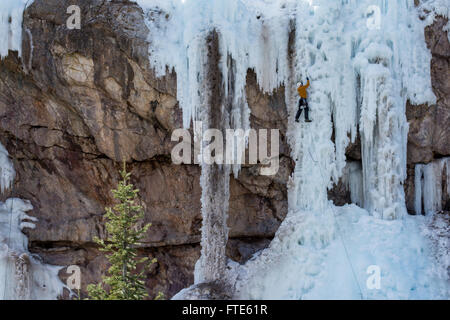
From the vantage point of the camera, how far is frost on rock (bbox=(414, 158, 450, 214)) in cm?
1159

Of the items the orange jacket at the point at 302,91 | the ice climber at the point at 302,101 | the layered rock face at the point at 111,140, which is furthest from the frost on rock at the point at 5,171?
the orange jacket at the point at 302,91

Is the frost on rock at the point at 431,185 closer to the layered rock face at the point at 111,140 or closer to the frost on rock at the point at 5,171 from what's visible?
the layered rock face at the point at 111,140

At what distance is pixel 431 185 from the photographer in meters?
11.7

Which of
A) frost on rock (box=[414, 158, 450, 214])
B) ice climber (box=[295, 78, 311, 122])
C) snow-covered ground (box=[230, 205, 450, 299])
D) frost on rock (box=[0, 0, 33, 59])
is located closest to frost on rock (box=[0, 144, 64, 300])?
frost on rock (box=[0, 0, 33, 59])

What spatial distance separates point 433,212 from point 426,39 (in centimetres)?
431

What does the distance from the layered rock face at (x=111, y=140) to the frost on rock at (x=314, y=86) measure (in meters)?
0.41

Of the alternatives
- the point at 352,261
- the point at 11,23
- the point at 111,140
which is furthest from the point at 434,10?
the point at 11,23

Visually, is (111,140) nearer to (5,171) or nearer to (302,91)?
(5,171)

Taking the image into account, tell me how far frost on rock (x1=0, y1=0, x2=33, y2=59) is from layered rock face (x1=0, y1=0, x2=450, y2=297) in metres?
0.20

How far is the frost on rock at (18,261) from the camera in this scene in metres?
11.9

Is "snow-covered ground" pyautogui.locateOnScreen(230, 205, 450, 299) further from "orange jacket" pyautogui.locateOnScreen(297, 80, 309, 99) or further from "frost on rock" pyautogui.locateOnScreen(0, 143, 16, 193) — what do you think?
"frost on rock" pyautogui.locateOnScreen(0, 143, 16, 193)

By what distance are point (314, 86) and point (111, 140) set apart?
544 cm

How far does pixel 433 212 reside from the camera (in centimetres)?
1149

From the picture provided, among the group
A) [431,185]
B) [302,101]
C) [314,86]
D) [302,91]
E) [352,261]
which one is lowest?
[352,261]
